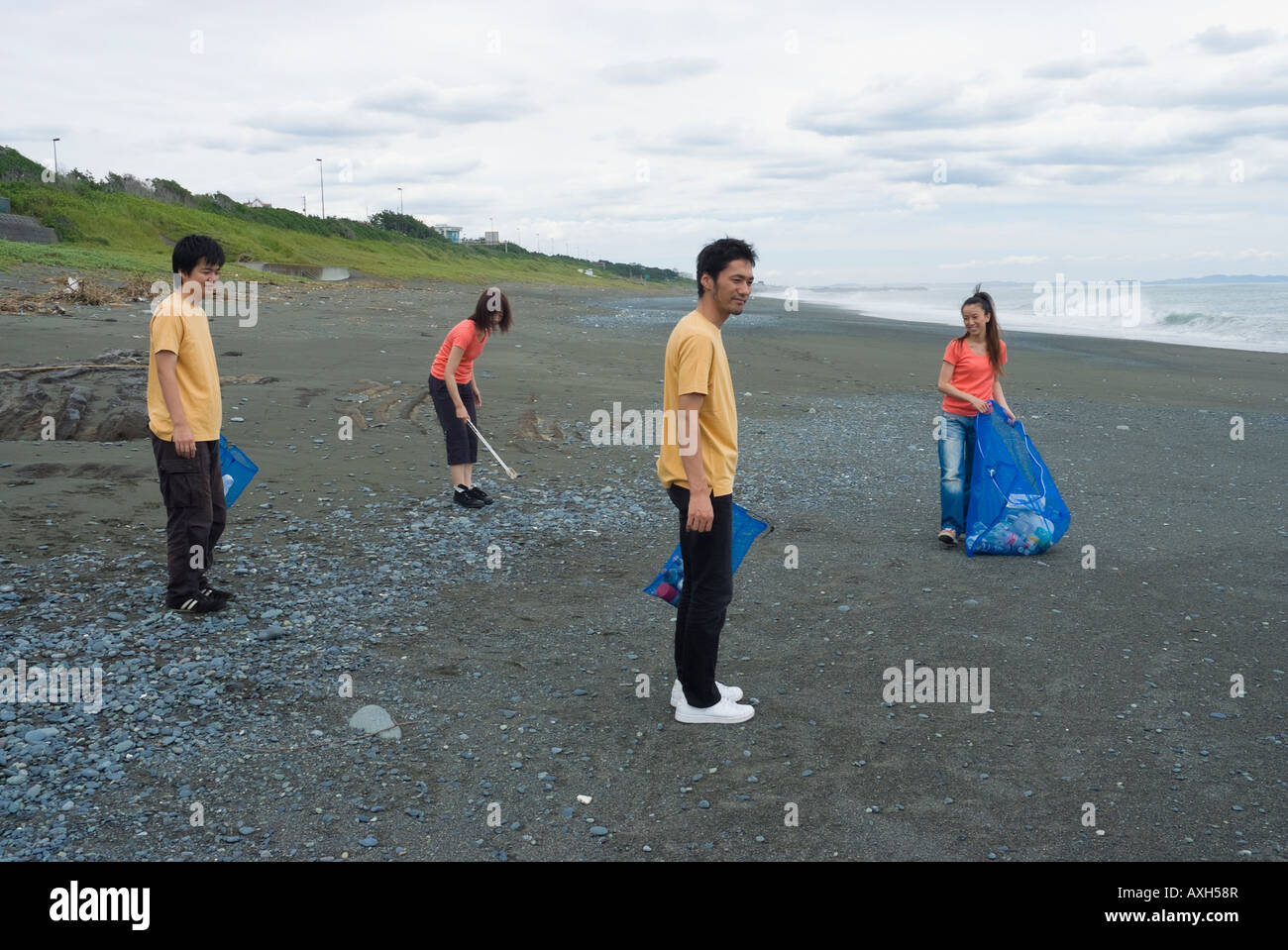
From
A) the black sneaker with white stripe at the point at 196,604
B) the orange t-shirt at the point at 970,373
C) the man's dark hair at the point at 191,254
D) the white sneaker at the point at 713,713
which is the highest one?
the man's dark hair at the point at 191,254

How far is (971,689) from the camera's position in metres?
4.84

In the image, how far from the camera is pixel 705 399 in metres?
4.04

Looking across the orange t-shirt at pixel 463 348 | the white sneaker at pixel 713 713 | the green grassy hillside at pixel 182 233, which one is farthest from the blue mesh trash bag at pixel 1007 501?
the green grassy hillside at pixel 182 233

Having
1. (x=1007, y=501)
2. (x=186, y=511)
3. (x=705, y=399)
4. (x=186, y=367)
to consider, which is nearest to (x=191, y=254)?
(x=186, y=367)

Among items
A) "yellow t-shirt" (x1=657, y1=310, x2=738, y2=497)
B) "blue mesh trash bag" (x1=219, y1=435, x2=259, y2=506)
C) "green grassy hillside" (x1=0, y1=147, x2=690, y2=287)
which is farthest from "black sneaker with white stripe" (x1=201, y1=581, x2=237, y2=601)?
"green grassy hillside" (x1=0, y1=147, x2=690, y2=287)

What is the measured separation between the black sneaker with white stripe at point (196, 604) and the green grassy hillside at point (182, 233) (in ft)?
67.2

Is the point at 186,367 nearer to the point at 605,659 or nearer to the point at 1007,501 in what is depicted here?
the point at 605,659

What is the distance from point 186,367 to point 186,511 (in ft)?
2.67

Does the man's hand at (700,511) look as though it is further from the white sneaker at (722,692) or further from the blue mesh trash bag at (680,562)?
the white sneaker at (722,692)

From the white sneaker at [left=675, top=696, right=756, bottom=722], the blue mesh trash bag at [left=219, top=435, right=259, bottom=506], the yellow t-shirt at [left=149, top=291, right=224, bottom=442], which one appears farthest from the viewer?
the blue mesh trash bag at [left=219, top=435, right=259, bottom=506]

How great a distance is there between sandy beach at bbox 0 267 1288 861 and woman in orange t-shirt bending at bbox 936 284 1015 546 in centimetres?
38

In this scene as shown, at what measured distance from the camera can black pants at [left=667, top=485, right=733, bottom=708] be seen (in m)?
4.20

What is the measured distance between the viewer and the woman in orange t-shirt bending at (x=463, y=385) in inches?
314

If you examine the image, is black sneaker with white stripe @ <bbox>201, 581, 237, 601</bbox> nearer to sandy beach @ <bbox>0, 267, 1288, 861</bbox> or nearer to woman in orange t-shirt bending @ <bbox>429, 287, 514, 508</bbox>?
sandy beach @ <bbox>0, 267, 1288, 861</bbox>
